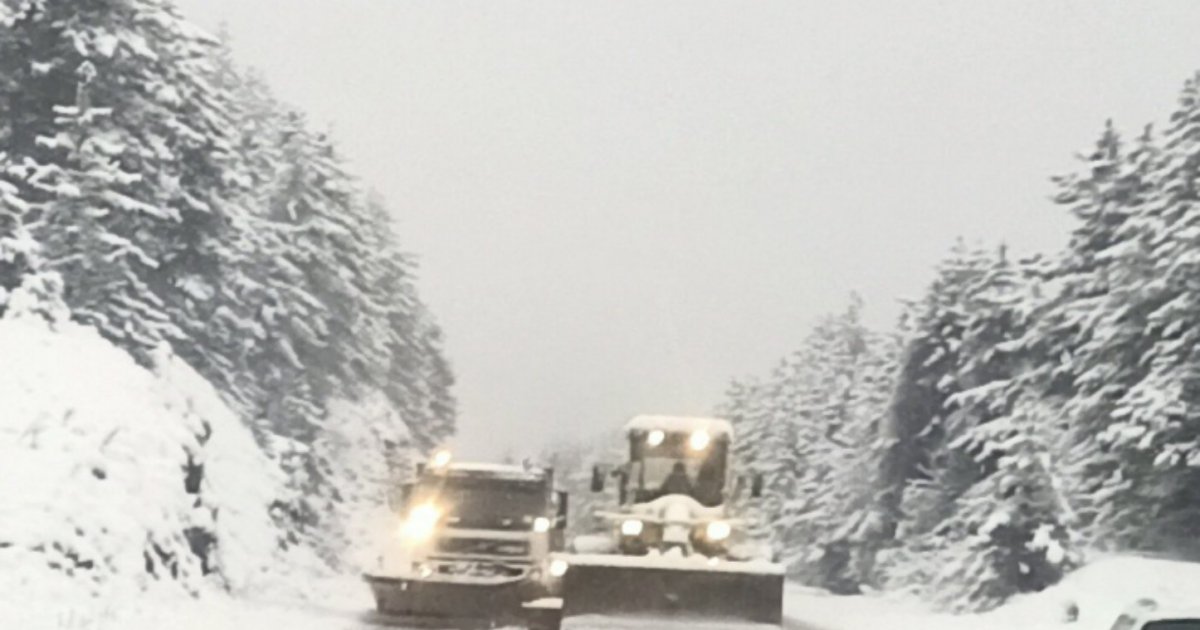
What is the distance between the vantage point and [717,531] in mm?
23250

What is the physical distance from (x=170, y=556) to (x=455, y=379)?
8486 cm

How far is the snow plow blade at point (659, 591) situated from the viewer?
64.1 ft

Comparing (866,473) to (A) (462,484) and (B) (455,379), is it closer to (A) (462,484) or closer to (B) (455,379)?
(A) (462,484)

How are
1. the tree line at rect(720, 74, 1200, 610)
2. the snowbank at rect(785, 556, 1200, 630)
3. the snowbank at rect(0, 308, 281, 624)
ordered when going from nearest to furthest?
1. the snowbank at rect(0, 308, 281, 624)
2. the snowbank at rect(785, 556, 1200, 630)
3. the tree line at rect(720, 74, 1200, 610)

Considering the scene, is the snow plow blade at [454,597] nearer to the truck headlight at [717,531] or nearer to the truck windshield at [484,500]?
the truck windshield at [484,500]

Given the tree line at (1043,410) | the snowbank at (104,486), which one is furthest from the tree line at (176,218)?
the tree line at (1043,410)

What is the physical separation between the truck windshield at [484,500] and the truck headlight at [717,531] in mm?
2303

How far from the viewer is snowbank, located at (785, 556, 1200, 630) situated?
81.1ft

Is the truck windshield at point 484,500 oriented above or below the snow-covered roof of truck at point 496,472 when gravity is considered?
below

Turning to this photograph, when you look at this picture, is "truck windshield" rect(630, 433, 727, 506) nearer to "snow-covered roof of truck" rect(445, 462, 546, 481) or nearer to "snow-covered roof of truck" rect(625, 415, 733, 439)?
"snow-covered roof of truck" rect(625, 415, 733, 439)

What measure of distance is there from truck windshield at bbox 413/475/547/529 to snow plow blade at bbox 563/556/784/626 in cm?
360

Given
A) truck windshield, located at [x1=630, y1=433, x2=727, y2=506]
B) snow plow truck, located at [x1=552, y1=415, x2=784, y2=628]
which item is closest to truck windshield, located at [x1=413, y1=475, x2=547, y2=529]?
snow plow truck, located at [x1=552, y1=415, x2=784, y2=628]

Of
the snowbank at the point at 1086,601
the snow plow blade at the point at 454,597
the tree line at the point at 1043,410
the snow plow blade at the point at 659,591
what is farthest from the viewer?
the tree line at the point at 1043,410

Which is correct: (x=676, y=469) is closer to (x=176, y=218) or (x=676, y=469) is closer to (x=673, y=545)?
(x=673, y=545)
